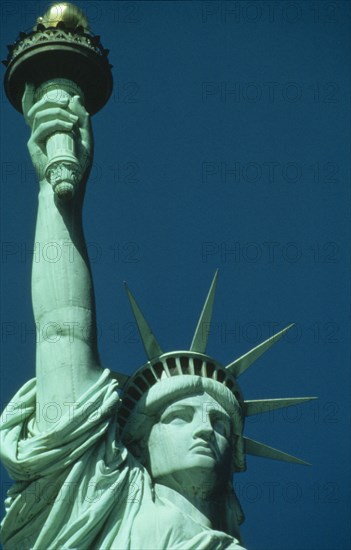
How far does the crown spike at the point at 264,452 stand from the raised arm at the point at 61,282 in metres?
3.39

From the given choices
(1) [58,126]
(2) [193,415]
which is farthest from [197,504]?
(1) [58,126]

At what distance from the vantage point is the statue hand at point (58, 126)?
1001 inches

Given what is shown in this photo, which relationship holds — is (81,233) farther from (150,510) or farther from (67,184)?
(150,510)

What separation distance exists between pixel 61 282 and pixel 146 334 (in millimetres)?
2030

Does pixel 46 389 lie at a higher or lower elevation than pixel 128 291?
lower

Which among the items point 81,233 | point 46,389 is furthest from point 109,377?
point 81,233

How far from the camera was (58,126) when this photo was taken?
2536 centimetres

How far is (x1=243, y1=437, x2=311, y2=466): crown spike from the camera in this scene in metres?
25.1

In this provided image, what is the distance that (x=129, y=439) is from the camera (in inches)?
958

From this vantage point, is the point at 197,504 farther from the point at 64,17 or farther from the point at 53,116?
→ the point at 64,17

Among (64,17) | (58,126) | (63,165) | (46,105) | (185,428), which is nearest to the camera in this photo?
(185,428)

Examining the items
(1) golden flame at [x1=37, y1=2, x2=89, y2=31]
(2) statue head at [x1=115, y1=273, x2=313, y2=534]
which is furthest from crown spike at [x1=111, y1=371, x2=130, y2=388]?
(1) golden flame at [x1=37, y1=2, x2=89, y2=31]

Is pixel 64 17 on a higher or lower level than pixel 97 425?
higher

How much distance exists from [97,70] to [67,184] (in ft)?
10.1
